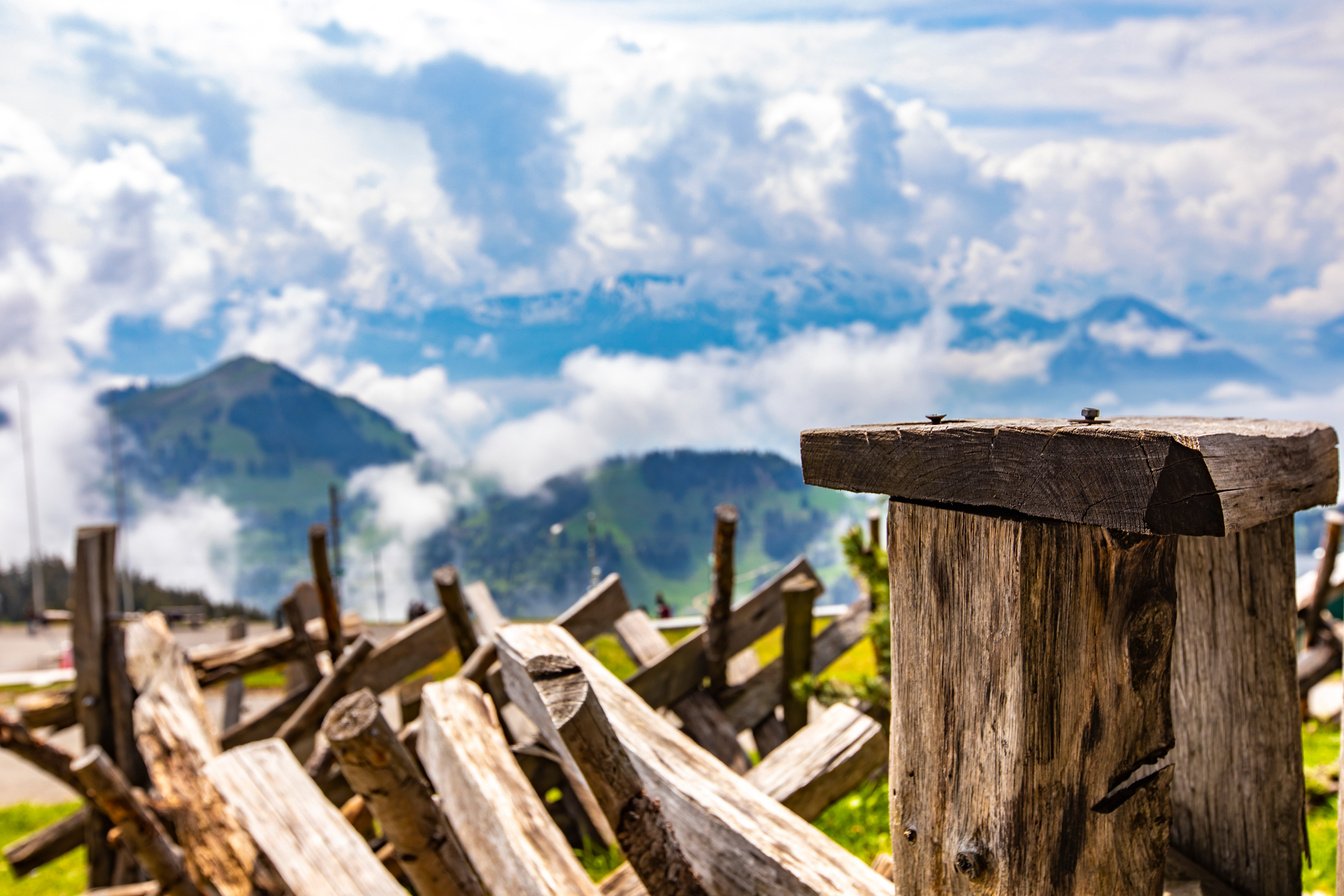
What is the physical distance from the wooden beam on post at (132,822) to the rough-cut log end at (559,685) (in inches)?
128

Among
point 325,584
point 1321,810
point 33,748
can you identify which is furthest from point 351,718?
point 1321,810

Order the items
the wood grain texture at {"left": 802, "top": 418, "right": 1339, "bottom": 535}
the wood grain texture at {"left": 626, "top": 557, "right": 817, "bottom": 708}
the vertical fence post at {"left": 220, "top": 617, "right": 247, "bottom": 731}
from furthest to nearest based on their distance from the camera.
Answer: the vertical fence post at {"left": 220, "top": 617, "right": 247, "bottom": 731}, the wood grain texture at {"left": 626, "top": 557, "right": 817, "bottom": 708}, the wood grain texture at {"left": 802, "top": 418, "right": 1339, "bottom": 535}

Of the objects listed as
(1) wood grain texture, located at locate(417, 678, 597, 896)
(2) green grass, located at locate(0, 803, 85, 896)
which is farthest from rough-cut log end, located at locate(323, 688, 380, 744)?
(2) green grass, located at locate(0, 803, 85, 896)

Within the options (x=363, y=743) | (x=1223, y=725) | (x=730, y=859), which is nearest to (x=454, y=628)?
(x=363, y=743)

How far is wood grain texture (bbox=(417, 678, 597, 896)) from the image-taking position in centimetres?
299

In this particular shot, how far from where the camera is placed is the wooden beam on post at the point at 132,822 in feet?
15.5

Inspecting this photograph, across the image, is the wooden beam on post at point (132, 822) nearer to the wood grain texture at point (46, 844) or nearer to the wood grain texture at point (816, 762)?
the wood grain texture at point (46, 844)

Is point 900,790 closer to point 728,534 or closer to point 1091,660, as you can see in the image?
point 1091,660

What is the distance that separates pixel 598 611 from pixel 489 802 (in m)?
2.99

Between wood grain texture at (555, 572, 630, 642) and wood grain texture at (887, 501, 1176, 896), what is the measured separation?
4.24 metres

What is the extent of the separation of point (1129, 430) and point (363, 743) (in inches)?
93.6

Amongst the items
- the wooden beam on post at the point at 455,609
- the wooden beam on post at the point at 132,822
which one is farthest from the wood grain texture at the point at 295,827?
the wooden beam on post at the point at 455,609

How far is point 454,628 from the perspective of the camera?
5.99 m

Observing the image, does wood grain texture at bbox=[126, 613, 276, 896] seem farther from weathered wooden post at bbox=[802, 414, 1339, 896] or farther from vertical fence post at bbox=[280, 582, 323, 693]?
weathered wooden post at bbox=[802, 414, 1339, 896]
